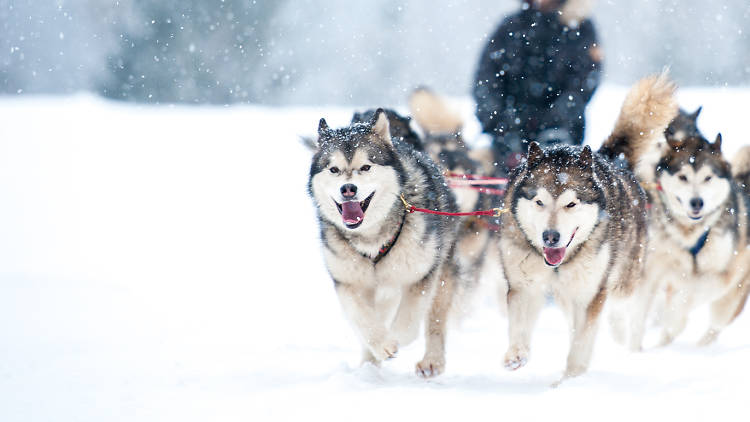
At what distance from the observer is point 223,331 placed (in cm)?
396

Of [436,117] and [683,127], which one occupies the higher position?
[436,117]

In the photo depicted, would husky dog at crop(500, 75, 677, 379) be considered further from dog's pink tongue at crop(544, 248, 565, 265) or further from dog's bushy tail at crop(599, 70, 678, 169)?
dog's bushy tail at crop(599, 70, 678, 169)

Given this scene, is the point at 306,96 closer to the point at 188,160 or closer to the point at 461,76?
the point at 461,76

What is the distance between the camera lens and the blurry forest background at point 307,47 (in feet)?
52.6

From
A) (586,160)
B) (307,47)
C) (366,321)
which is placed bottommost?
(366,321)

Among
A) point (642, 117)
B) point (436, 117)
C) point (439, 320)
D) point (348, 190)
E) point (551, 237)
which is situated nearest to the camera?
point (551, 237)

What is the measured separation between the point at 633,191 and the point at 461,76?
14464mm

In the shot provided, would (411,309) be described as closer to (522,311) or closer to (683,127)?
(522,311)

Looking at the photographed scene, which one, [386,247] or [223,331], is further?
[223,331]

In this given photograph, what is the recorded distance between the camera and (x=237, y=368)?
3039 mm

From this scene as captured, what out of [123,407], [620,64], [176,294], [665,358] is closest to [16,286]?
[176,294]

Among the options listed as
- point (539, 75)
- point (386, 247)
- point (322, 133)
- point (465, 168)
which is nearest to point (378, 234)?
point (386, 247)

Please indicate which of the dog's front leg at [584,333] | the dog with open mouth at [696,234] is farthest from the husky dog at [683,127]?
the dog's front leg at [584,333]

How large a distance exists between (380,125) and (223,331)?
178 cm
